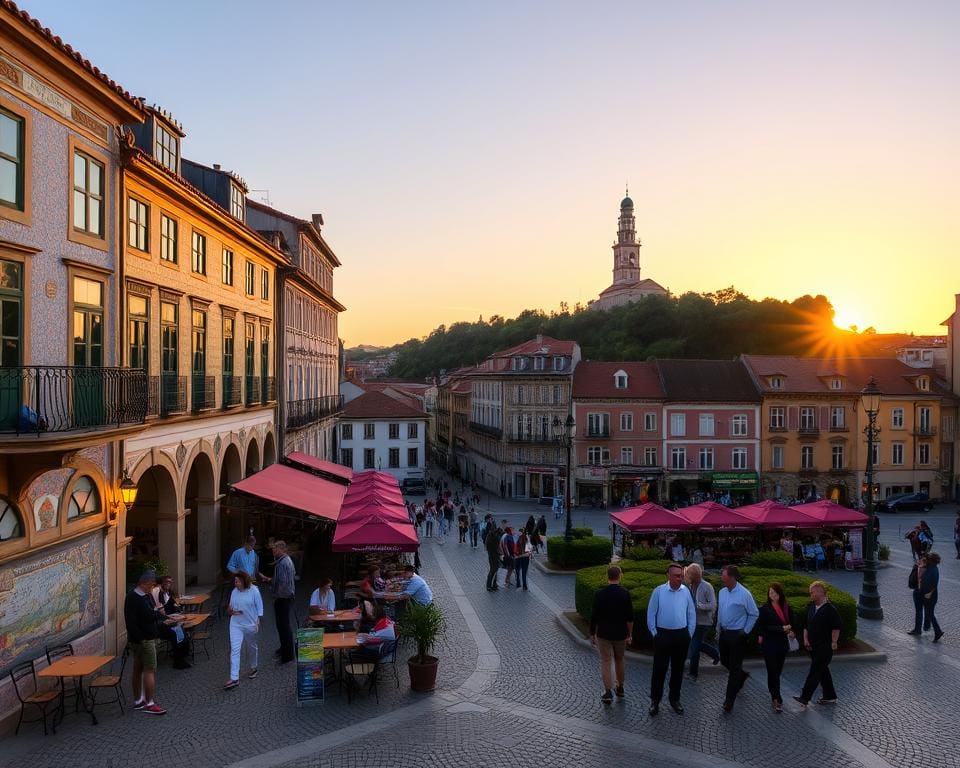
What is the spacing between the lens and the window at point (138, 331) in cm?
1631

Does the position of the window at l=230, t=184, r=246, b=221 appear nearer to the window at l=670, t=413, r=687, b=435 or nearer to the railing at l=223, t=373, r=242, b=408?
the railing at l=223, t=373, r=242, b=408

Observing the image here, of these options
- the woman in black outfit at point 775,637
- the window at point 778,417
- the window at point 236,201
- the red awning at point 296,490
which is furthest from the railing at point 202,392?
the window at point 778,417

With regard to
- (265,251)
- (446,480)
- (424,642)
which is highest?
(265,251)

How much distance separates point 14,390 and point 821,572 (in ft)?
77.7

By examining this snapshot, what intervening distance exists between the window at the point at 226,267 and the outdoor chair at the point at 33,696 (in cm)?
1359

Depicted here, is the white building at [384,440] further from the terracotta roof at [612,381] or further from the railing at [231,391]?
the railing at [231,391]

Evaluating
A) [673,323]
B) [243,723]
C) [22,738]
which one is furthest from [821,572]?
[673,323]

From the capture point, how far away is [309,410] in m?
37.4

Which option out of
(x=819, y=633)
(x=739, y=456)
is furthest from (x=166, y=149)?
(x=739, y=456)

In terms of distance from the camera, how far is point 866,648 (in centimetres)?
1491

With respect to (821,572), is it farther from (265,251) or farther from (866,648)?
(265,251)

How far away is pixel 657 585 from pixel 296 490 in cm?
1131

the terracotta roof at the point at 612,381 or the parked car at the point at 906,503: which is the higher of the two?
the terracotta roof at the point at 612,381

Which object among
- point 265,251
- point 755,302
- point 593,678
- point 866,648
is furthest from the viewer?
point 755,302
